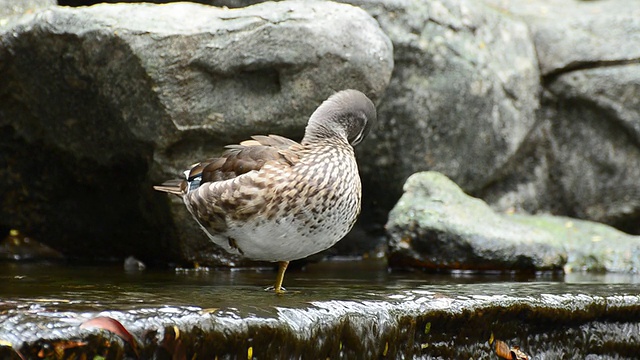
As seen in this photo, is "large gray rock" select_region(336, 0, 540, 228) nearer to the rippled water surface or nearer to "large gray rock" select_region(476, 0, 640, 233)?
"large gray rock" select_region(476, 0, 640, 233)

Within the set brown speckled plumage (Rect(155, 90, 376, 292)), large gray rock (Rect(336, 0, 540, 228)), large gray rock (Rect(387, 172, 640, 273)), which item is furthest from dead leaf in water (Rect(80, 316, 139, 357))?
large gray rock (Rect(336, 0, 540, 228))

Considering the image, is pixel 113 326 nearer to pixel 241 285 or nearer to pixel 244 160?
pixel 244 160

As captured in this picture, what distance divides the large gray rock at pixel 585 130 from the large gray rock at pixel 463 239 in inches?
65.9

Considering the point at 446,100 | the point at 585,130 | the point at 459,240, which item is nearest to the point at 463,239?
the point at 459,240

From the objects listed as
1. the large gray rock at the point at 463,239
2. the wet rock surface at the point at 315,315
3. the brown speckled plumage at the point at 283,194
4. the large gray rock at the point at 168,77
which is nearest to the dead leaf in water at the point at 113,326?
the wet rock surface at the point at 315,315

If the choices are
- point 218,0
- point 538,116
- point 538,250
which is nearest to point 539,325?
point 538,250

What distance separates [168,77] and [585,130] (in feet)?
16.1

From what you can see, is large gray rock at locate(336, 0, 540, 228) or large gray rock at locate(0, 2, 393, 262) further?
large gray rock at locate(336, 0, 540, 228)

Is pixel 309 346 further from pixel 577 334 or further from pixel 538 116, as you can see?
pixel 538 116

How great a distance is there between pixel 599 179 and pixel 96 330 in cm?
726

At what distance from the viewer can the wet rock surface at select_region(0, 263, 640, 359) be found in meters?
3.46

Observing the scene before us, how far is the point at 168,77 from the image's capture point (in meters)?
6.34

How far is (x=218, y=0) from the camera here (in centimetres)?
770

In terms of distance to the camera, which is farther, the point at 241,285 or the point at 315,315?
the point at 241,285
